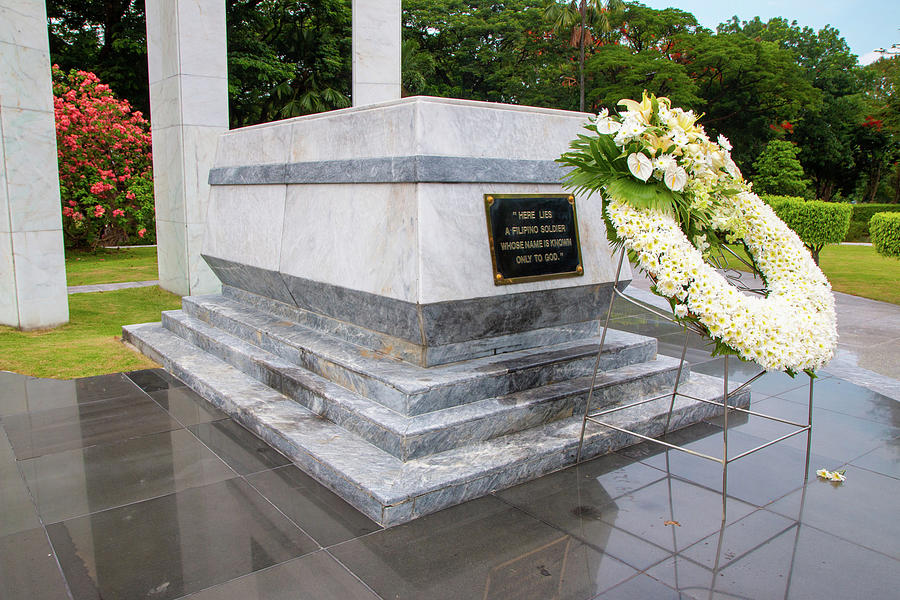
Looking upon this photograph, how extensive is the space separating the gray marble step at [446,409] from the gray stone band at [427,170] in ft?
4.19

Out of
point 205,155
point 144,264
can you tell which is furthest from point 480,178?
point 144,264

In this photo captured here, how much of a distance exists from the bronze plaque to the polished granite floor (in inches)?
46.7

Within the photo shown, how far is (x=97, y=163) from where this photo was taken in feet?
44.7

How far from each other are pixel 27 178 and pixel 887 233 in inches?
462

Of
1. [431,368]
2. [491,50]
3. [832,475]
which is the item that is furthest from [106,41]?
[832,475]

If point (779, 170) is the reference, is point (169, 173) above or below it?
below

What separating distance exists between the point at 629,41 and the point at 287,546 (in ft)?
101

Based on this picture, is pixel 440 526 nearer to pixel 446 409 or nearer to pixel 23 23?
pixel 446 409

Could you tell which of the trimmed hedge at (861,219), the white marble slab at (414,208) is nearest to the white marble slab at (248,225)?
the white marble slab at (414,208)

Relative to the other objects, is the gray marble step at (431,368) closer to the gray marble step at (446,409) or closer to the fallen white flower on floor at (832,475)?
the gray marble step at (446,409)

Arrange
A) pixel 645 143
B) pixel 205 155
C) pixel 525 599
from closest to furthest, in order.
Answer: pixel 525 599 < pixel 645 143 < pixel 205 155

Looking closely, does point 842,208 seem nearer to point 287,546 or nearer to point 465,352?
point 465,352

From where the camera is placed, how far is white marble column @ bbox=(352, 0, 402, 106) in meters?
8.16

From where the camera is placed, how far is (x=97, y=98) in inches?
569
